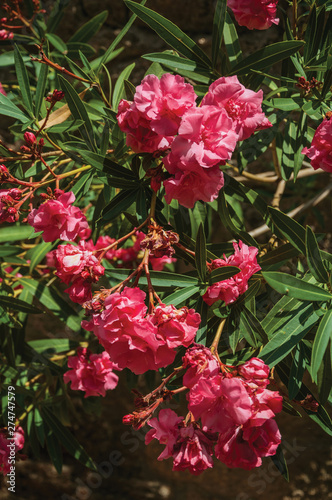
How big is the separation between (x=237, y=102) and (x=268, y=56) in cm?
27

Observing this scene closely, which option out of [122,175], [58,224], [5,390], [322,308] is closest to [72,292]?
[58,224]

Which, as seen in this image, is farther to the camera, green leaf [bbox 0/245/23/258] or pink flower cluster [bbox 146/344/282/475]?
green leaf [bbox 0/245/23/258]

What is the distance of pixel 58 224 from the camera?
1.01m

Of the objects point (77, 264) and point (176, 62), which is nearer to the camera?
point (77, 264)

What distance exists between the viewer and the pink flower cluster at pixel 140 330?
0.82 meters

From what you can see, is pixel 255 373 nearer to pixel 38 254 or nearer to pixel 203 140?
pixel 203 140

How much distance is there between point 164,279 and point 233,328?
7.5 inches

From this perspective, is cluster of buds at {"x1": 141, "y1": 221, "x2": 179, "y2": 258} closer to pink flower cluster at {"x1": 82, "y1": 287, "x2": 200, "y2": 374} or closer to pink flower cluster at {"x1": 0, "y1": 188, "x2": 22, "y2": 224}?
pink flower cluster at {"x1": 82, "y1": 287, "x2": 200, "y2": 374}

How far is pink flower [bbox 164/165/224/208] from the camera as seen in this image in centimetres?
88

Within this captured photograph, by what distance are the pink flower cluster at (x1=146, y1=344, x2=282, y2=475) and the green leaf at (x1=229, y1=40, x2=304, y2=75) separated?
0.70m

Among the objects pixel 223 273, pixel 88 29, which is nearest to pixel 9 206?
pixel 223 273

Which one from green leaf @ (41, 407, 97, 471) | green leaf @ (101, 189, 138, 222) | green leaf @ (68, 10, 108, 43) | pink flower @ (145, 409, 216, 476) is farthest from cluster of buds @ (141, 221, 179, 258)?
green leaf @ (68, 10, 108, 43)

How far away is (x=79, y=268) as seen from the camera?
0.91 metres

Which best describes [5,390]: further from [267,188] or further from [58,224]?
[267,188]
